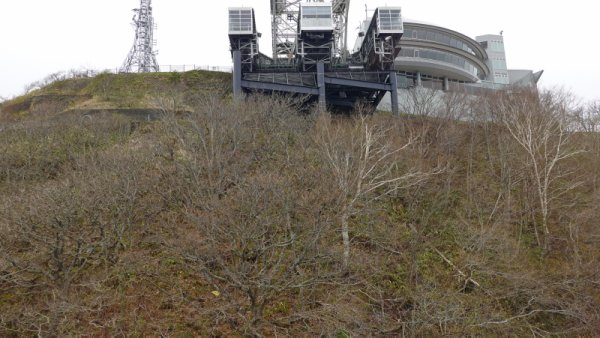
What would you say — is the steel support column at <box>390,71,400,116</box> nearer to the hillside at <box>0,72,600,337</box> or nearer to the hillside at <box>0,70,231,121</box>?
the hillside at <box>0,72,600,337</box>

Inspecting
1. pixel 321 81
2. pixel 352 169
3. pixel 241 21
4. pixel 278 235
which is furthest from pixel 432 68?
pixel 278 235

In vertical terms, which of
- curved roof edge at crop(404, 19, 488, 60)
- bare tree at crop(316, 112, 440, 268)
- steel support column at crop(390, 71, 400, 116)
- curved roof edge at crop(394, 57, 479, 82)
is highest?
curved roof edge at crop(404, 19, 488, 60)

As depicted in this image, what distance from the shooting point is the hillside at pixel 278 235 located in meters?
14.9

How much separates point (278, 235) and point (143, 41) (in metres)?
44.0

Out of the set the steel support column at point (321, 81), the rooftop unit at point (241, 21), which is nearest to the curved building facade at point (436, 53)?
the steel support column at point (321, 81)

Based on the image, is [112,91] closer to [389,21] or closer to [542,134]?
[389,21]

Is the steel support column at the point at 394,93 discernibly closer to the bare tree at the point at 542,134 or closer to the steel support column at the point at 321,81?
the steel support column at the point at 321,81

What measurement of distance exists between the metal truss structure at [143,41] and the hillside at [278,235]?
24.3 meters

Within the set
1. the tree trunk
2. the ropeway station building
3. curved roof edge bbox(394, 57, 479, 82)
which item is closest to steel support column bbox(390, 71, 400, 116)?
the ropeway station building

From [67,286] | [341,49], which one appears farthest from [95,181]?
[341,49]

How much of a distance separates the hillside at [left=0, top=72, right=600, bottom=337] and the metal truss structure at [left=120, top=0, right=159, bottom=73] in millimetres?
24263

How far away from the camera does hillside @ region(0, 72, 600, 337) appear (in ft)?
48.9

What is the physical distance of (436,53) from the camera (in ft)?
167

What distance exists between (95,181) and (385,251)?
1361 centimetres
